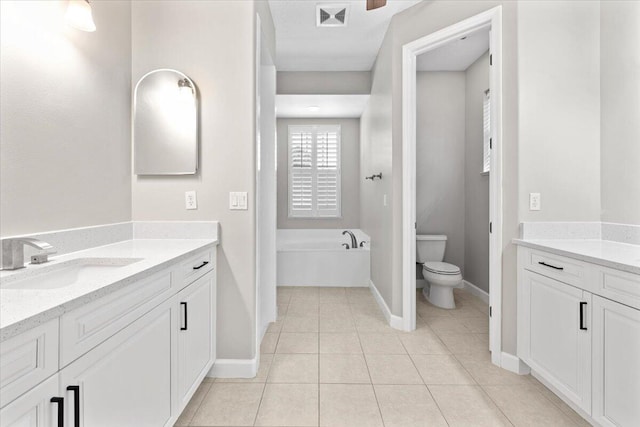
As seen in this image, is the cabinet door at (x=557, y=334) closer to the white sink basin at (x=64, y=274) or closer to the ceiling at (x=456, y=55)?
the white sink basin at (x=64, y=274)

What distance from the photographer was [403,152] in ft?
9.17

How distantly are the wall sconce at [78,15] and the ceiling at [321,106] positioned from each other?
9.31ft

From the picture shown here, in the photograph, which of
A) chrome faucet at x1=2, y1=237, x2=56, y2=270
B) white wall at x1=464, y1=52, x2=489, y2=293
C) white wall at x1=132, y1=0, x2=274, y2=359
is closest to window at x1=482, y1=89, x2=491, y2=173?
white wall at x1=464, y1=52, x2=489, y2=293

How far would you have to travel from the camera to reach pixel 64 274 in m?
1.39

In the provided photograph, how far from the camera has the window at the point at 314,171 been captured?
17.5 feet

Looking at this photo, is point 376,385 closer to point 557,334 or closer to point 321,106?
point 557,334

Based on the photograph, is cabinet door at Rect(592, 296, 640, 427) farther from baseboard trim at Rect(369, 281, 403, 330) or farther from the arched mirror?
the arched mirror

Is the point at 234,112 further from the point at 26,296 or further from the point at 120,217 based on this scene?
the point at 26,296

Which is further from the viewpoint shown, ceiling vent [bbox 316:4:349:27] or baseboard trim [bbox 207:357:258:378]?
ceiling vent [bbox 316:4:349:27]

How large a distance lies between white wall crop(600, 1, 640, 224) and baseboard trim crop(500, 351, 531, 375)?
3.53 ft

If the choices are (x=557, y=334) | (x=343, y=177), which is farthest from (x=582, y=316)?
(x=343, y=177)

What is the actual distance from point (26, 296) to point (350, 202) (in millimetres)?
4694

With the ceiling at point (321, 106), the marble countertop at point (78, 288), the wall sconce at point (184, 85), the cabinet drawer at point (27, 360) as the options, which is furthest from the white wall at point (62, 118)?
the ceiling at point (321, 106)

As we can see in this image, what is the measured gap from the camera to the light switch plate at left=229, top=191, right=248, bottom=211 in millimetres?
2102
